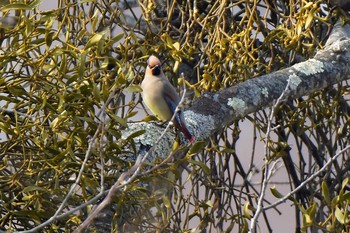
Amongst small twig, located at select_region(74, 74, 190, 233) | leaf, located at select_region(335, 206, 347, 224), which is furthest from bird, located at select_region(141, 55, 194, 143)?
small twig, located at select_region(74, 74, 190, 233)

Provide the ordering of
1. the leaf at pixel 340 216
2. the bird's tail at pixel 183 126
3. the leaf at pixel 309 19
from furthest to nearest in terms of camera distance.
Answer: the leaf at pixel 309 19 < the bird's tail at pixel 183 126 < the leaf at pixel 340 216

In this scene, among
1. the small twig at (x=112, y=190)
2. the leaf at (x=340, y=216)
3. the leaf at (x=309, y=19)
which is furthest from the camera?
the leaf at (x=309, y=19)

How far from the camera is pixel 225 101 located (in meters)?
2.79

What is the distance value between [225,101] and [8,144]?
0.61 metres

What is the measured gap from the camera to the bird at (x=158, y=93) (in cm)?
320

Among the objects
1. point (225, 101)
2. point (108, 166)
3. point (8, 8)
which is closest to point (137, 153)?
point (108, 166)

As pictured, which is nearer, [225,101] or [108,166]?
[108,166]

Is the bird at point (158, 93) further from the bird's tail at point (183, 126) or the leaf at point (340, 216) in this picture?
the leaf at point (340, 216)

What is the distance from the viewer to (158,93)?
3.29m

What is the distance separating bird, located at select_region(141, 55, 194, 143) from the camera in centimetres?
320

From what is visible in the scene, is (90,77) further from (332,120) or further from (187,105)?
(332,120)

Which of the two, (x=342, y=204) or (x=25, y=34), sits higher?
(x=25, y=34)

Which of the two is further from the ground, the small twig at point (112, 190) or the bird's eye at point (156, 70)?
the bird's eye at point (156, 70)

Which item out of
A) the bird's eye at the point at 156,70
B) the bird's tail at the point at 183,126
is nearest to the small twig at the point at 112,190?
the bird's tail at the point at 183,126
